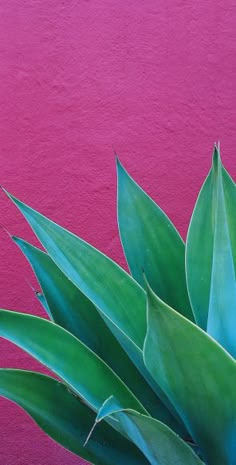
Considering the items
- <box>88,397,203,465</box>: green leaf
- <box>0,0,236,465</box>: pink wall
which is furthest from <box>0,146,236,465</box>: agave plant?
<box>0,0,236,465</box>: pink wall

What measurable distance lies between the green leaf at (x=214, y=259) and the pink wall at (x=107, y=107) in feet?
2.45

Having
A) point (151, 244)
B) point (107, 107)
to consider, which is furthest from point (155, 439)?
point (107, 107)

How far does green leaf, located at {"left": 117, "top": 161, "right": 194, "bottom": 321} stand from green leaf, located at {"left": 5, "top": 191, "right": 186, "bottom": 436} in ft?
0.37

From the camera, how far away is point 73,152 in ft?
6.35

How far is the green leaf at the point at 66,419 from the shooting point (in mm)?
948

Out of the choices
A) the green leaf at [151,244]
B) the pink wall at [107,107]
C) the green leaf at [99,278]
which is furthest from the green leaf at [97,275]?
the pink wall at [107,107]

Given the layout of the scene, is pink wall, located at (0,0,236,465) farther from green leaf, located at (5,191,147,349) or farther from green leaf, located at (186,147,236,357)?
green leaf, located at (5,191,147,349)

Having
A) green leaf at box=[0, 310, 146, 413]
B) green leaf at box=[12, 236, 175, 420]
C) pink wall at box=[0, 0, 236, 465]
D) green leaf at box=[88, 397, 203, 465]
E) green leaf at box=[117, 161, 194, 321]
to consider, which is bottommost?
green leaf at box=[88, 397, 203, 465]

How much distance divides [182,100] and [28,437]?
1027 mm

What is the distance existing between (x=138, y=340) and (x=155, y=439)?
0.22m

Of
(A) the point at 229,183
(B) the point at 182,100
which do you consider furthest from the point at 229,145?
(A) the point at 229,183

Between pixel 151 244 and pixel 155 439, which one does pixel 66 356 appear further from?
pixel 151 244

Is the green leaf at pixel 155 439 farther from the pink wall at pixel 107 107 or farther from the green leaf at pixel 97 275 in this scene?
the pink wall at pixel 107 107

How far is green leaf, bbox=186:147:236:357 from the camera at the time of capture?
34.8 inches
